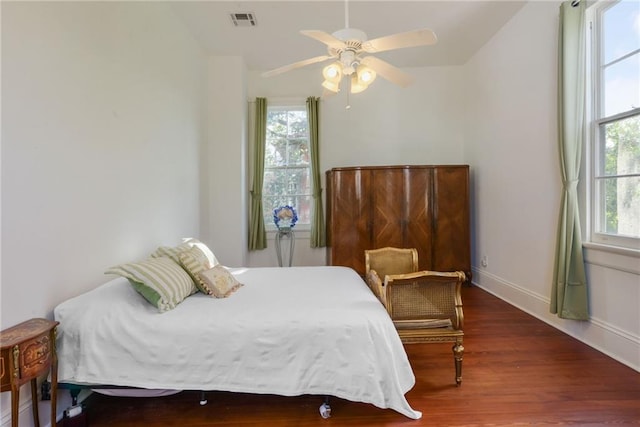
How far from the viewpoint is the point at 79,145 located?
1801 mm

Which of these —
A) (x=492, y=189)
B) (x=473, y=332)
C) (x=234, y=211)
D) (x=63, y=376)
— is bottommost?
(x=473, y=332)

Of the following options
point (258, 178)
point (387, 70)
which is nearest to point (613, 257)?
point (387, 70)

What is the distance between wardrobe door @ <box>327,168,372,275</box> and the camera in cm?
397

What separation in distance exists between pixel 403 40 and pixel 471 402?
7.43ft

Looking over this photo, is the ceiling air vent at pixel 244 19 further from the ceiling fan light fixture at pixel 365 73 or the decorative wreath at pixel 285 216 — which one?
the decorative wreath at pixel 285 216

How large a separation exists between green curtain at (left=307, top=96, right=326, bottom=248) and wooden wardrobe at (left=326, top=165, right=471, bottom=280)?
50cm

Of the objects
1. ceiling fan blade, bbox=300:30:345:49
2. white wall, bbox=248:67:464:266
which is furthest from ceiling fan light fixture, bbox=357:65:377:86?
white wall, bbox=248:67:464:266

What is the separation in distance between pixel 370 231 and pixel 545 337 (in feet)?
6.81

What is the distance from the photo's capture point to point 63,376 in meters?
1.53

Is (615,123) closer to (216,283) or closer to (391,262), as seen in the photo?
(391,262)

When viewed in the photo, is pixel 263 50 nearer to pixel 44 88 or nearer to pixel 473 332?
pixel 44 88

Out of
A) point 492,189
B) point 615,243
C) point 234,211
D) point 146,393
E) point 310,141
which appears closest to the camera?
point 146,393

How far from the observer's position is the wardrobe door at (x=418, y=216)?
3984 millimetres

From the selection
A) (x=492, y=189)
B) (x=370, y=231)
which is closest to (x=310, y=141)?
(x=370, y=231)
